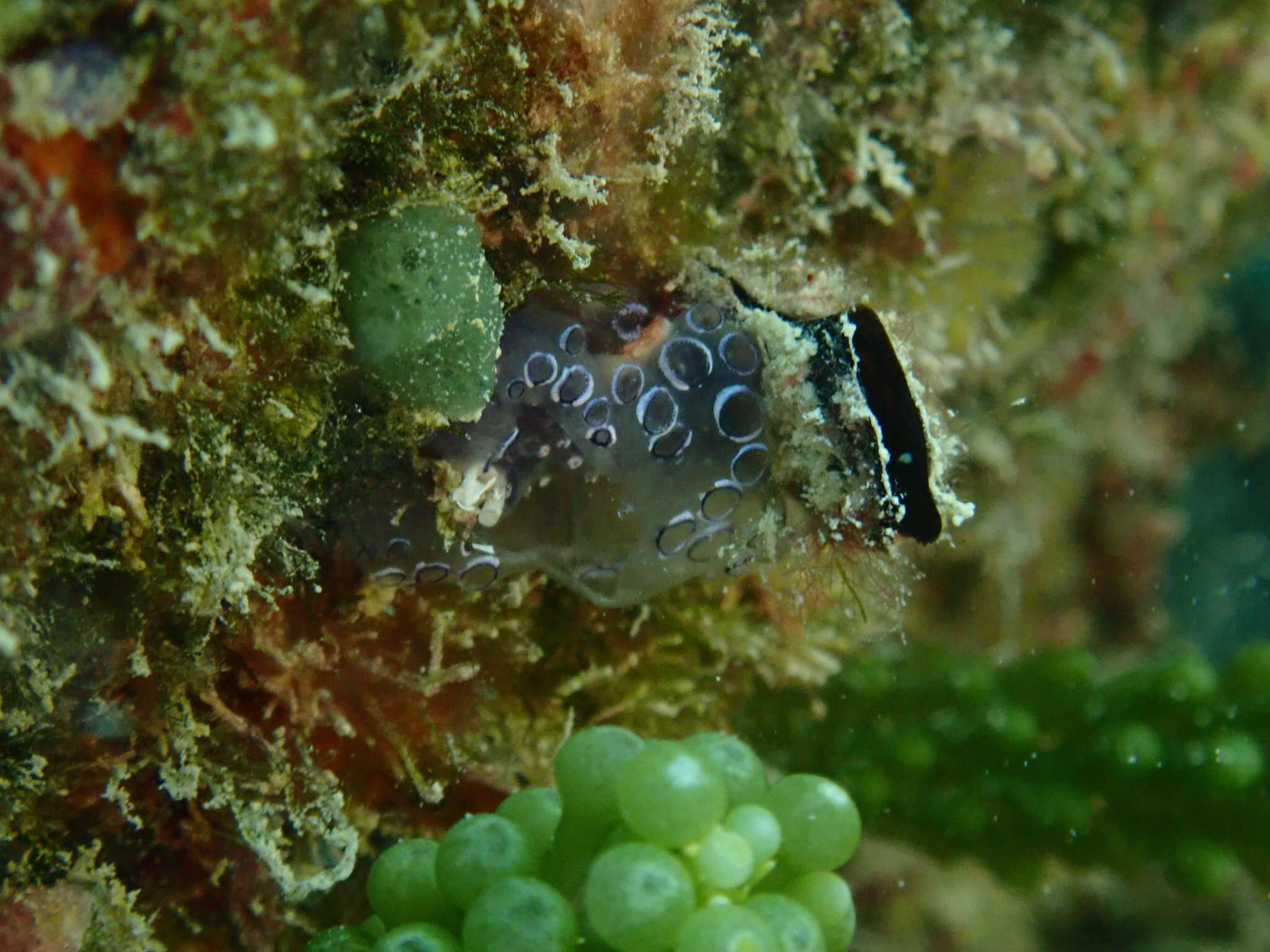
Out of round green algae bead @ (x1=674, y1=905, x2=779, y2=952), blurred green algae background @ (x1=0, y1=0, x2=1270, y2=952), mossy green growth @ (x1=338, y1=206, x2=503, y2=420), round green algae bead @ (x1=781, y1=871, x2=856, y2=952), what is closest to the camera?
blurred green algae background @ (x1=0, y1=0, x2=1270, y2=952)

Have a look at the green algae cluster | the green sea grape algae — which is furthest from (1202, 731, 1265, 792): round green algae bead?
the green sea grape algae

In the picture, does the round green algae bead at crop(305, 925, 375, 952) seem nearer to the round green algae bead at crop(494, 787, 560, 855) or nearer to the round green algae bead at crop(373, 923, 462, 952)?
the round green algae bead at crop(373, 923, 462, 952)

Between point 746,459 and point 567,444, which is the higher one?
point 567,444

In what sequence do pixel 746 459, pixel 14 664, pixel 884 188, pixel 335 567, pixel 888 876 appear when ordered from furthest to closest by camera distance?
pixel 888 876, pixel 884 188, pixel 746 459, pixel 335 567, pixel 14 664

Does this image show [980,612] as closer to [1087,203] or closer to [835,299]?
[1087,203]

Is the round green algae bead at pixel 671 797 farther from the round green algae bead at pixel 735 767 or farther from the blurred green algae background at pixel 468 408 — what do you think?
the blurred green algae background at pixel 468 408

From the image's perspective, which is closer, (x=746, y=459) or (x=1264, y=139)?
(x=746, y=459)

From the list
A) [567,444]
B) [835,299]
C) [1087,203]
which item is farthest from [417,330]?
[1087,203]
